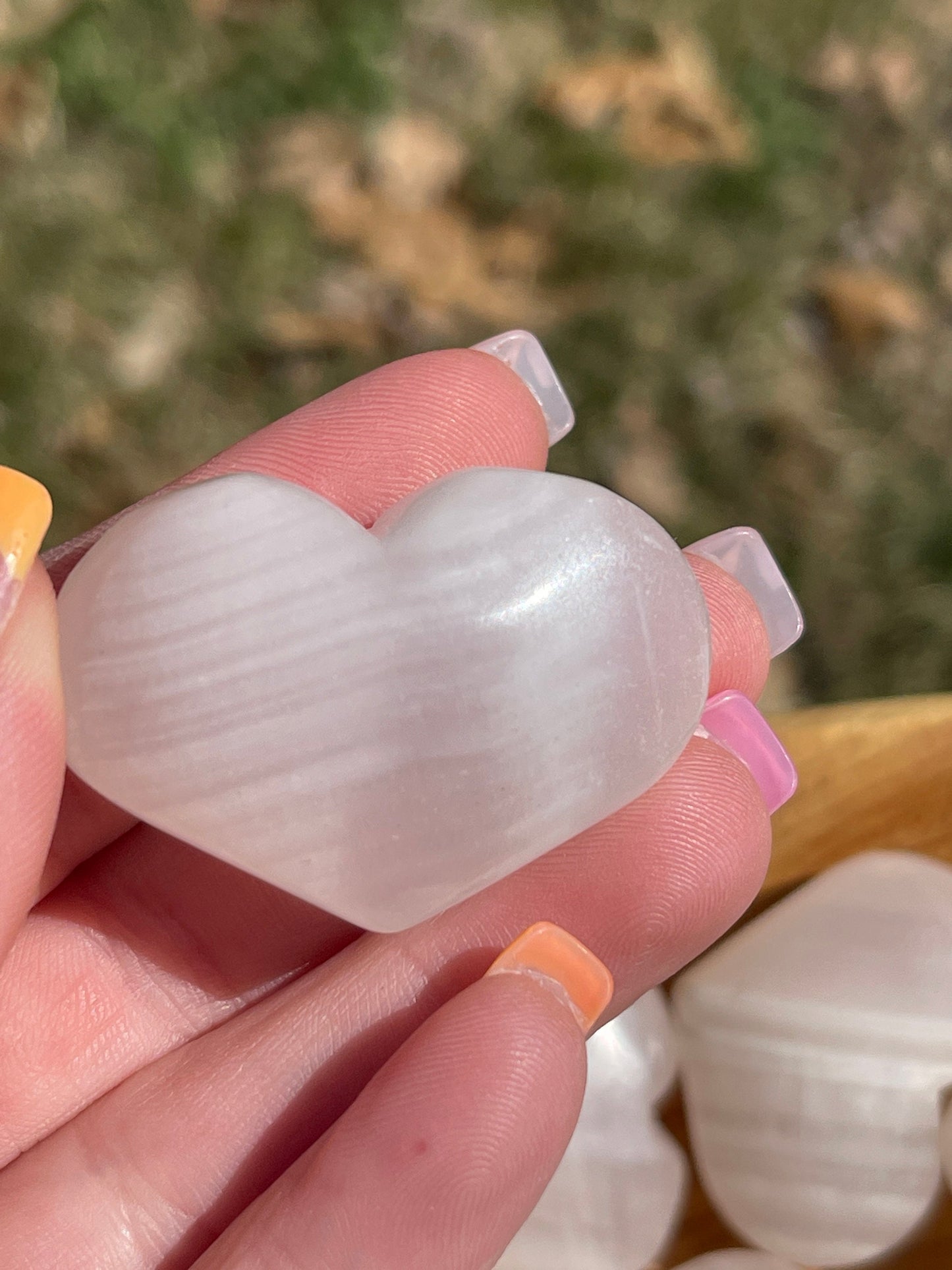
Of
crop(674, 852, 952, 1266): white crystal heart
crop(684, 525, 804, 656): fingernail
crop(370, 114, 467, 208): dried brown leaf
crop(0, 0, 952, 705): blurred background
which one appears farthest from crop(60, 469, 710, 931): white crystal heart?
crop(370, 114, 467, 208): dried brown leaf

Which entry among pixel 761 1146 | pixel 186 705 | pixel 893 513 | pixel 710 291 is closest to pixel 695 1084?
pixel 761 1146

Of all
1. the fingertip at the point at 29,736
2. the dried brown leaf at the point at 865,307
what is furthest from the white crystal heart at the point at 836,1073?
the dried brown leaf at the point at 865,307

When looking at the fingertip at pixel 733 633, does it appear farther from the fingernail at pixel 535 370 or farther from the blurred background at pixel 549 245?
Answer: the blurred background at pixel 549 245

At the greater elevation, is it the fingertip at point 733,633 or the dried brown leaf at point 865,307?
the fingertip at point 733,633

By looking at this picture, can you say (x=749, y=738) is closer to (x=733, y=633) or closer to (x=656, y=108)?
(x=733, y=633)

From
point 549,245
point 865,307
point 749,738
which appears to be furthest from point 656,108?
point 749,738

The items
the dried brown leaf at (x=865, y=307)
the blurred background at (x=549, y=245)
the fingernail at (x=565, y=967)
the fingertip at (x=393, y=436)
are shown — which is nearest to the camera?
the fingernail at (x=565, y=967)
